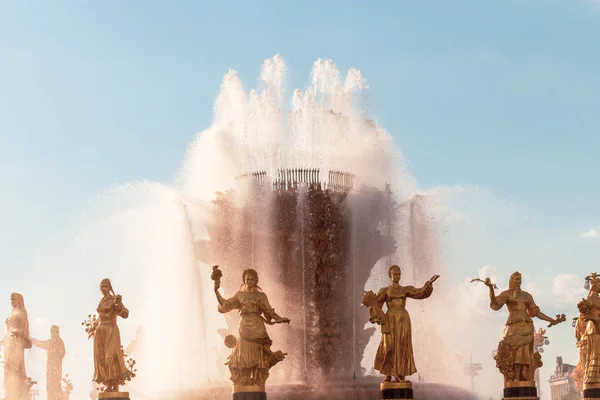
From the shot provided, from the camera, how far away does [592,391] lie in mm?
34844

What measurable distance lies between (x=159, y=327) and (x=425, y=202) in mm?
9014

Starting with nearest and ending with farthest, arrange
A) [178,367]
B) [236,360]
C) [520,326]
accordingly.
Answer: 1. [236,360]
2. [520,326]
3. [178,367]

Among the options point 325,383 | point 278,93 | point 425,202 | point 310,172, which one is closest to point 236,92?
point 278,93

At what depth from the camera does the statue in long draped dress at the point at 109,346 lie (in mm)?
31281

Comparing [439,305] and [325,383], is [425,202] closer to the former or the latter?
[439,305]

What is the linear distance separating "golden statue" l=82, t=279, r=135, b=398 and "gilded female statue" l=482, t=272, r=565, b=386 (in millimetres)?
9008

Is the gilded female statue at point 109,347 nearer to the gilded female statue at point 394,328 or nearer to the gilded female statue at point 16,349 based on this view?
the gilded female statue at point 16,349

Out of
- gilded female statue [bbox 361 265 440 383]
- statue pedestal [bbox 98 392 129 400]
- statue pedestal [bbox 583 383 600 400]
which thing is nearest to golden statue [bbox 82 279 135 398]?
statue pedestal [bbox 98 392 129 400]

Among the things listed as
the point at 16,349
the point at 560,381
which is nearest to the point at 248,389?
the point at 16,349

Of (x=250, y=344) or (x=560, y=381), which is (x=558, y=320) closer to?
(x=250, y=344)

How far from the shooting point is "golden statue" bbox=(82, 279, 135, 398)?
1231 inches

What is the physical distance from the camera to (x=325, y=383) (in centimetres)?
3472

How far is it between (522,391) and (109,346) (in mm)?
10065

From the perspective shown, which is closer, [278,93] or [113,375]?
[113,375]
